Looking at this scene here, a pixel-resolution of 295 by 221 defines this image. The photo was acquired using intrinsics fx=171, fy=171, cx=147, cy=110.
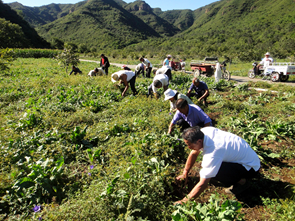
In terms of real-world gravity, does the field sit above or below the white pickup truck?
below

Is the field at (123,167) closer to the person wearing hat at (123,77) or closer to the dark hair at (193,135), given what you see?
the dark hair at (193,135)

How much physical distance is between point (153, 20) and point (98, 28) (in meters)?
72.2

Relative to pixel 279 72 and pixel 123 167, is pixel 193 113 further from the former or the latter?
pixel 279 72

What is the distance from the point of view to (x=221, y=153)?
7.66ft

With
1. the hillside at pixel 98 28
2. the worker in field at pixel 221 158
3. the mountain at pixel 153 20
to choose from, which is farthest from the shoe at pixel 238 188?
the mountain at pixel 153 20

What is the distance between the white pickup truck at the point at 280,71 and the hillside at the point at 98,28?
231ft

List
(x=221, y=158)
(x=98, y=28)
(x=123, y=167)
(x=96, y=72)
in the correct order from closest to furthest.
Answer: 1. (x=221, y=158)
2. (x=123, y=167)
3. (x=96, y=72)
4. (x=98, y=28)

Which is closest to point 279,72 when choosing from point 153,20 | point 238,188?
point 238,188

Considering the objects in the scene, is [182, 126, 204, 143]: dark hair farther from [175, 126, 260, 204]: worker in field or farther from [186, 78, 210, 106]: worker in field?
[186, 78, 210, 106]: worker in field

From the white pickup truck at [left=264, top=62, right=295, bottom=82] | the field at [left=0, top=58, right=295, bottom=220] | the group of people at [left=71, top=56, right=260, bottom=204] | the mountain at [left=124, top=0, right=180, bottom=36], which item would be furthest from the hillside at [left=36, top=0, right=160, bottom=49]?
the group of people at [left=71, top=56, right=260, bottom=204]

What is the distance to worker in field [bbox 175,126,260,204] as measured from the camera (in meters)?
2.27

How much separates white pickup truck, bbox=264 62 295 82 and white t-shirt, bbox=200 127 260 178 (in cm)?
1016

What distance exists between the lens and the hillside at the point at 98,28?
82.8 m

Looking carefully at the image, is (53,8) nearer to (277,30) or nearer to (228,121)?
(277,30)
